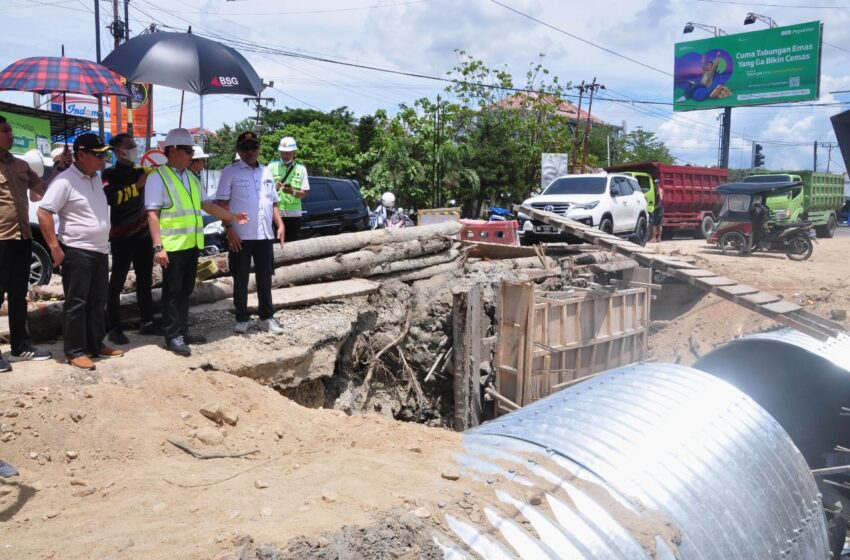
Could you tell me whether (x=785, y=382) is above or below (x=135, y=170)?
below

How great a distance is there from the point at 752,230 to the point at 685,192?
24.5 ft

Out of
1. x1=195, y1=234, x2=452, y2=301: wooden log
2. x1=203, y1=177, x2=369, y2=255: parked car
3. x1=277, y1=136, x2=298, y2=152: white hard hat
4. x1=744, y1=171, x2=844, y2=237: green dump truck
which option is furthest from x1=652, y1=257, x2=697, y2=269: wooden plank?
x1=744, y1=171, x2=844, y2=237: green dump truck

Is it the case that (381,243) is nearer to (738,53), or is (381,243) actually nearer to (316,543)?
(316,543)

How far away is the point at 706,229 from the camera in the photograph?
2653cm

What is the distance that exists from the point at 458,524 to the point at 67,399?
10.1 feet

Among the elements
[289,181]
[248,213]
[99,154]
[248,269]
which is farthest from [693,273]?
[99,154]

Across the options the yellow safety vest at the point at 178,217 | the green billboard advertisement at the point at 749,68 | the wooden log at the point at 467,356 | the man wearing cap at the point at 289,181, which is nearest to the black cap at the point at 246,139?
the yellow safety vest at the point at 178,217

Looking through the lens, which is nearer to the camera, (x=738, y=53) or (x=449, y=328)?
(x=449, y=328)

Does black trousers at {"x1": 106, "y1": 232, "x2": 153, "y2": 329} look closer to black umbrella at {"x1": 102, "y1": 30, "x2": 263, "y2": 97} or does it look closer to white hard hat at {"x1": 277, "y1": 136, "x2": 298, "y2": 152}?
black umbrella at {"x1": 102, "y1": 30, "x2": 263, "y2": 97}

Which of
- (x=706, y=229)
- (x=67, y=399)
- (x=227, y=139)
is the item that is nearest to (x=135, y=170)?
(x=67, y=399)

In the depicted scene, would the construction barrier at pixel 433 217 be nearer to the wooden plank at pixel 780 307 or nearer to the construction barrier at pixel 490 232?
the construction barrier at pixel 490 232

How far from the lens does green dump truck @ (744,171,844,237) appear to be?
20.3 m

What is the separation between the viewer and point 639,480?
3.76 metres

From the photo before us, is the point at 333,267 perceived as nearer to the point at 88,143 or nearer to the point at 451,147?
the point at 88,143
